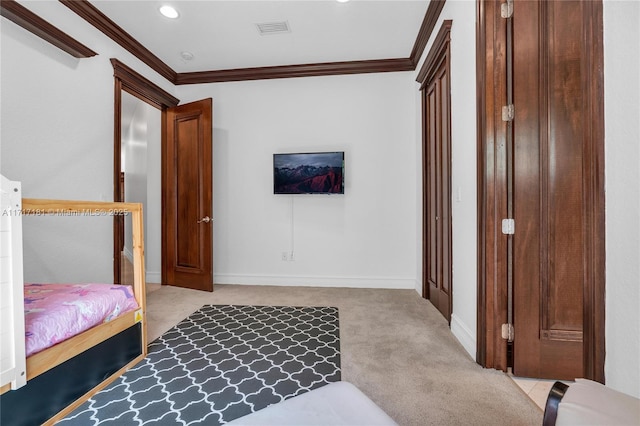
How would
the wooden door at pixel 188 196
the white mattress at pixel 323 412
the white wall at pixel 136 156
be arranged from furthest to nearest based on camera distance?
1. the white wall at pixel 136 156
2. the wooden door at pixel 188 196
3. the white mattress at pixel 323 412

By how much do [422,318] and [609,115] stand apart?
2.29 m

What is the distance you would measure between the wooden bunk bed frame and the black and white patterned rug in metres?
0.05

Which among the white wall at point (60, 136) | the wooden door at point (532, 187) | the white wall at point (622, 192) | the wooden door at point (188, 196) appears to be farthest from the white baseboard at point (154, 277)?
the white wall at point (622, 192)

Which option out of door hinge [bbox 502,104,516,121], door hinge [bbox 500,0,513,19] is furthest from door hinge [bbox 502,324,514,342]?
door hinge [bbox 500,0,513,19]

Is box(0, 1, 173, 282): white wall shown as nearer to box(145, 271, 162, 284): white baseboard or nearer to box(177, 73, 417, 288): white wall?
box(145, 271, 162, 284): white baseboard

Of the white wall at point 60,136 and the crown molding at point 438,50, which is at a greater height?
the crown molding at point 438,50

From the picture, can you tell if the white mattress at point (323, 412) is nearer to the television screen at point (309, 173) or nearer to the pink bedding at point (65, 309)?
the pink bedding at point (65, 309)

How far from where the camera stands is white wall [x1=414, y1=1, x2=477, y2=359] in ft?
6.79

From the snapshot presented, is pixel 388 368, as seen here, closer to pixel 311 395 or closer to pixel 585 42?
pixel 311 395

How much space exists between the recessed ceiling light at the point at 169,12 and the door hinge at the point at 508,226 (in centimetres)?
328

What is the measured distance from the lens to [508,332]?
1839mm

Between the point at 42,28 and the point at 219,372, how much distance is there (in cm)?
283

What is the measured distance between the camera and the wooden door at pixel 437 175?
8.85ft

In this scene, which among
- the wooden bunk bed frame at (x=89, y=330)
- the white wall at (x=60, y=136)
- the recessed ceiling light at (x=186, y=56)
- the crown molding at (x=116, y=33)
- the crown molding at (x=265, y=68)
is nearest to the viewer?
the wooden bunk bed frame at (x=89, y=330)
